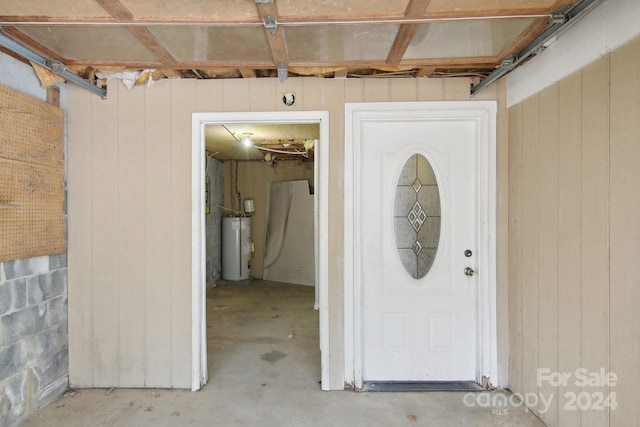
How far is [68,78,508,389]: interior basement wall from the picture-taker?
2316 mm

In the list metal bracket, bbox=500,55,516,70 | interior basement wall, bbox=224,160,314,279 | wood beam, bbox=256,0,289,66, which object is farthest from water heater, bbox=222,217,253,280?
metal bracket, bbox=500,55,516,70

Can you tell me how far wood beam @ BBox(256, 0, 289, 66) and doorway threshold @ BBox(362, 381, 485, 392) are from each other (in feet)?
7.61

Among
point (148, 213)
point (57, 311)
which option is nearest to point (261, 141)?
point (148, 213)

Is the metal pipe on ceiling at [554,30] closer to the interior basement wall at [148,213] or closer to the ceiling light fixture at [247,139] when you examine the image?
the interior basement wall at [148,213]

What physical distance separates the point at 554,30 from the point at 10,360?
11.6ft

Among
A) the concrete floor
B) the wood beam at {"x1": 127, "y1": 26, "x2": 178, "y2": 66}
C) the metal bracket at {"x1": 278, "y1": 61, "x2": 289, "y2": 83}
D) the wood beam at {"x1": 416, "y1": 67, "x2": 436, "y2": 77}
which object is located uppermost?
the wood beam at {"x1": 416, "y1": 67, "x2": 436, "y2": 77}

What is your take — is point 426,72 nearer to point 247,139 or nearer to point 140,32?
point 140,32

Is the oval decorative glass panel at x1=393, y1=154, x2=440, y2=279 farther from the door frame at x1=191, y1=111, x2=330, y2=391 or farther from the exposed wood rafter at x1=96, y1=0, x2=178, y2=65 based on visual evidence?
the exposed wood rafter at x1=96, y1=0, x2=178, y2=65

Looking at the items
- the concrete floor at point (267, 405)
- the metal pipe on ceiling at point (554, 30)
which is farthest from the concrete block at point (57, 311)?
the metal pipe on ceiling at point (554, 30)

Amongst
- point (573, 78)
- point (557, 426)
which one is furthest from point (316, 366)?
point (573, 78)

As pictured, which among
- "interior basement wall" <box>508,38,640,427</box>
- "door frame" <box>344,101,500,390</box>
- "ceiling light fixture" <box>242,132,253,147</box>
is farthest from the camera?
"ceiling light fixture" <box>242,132,253,147</box>

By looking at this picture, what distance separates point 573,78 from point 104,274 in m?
3.21

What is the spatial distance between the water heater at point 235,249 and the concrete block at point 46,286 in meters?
3.68

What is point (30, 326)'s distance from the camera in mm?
2043
